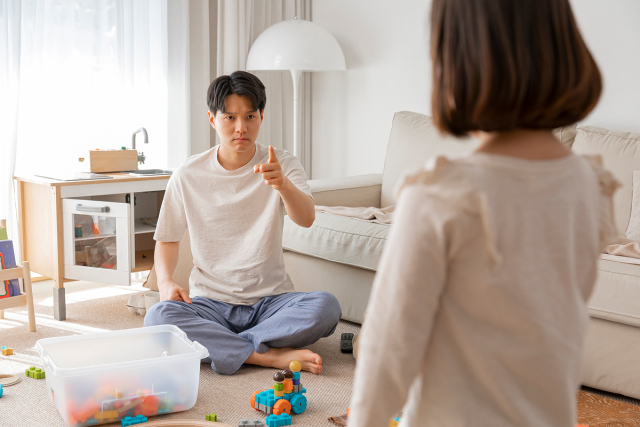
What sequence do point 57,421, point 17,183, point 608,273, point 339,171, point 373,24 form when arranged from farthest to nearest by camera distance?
point 339,171
point 373,24
point 17,183
point 608,273
point 57,421

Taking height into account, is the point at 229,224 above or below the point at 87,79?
below

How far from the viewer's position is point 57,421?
1.62m

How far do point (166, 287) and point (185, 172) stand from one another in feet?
1.29

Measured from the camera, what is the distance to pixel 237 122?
1.95 metres

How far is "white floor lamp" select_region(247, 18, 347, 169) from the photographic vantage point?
3.24 meters

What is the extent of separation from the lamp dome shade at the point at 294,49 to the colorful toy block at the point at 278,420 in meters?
2.12

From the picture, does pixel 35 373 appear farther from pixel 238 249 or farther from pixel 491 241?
pixel 491 241

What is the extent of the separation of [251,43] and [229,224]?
1947 millimetres

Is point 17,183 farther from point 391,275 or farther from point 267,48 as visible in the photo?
point 391,275

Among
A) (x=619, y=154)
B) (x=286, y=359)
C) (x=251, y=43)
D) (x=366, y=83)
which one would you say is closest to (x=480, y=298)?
(x=286, y=359)

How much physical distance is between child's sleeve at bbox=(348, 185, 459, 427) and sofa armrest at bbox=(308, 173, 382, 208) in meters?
2.18

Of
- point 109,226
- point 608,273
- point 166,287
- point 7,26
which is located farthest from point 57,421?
point 7,26

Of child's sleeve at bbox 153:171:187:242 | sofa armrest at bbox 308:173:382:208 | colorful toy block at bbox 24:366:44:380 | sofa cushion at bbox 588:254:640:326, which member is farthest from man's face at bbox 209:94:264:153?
sofa cushion at bbox 588:254:640:326

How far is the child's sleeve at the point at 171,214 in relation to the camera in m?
2.07
